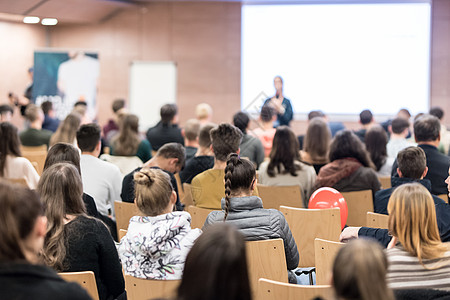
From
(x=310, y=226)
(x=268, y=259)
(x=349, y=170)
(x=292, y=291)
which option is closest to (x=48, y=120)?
(x=349, y=170)

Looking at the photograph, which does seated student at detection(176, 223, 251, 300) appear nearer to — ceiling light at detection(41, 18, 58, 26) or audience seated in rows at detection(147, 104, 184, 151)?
audience seated in rows at detection(147, 104, 184, 151)

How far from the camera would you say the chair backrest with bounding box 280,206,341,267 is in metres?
4.04

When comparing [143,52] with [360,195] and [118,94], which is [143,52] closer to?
[118,94]

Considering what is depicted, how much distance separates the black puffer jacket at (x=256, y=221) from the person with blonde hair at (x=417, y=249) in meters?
0.90

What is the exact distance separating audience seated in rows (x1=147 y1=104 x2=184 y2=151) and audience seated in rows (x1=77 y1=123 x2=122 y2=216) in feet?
7.87

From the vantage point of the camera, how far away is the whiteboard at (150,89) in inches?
452

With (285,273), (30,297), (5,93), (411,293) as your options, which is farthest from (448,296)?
(5,93)

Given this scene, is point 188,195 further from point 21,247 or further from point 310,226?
point 21,247

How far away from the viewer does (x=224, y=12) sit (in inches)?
460

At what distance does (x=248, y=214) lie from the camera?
332 cm

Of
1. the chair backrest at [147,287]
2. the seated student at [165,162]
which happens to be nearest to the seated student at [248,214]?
the chair backrest at [147,287]

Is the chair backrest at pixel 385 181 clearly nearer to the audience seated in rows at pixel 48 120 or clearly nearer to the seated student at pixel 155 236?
the seated student at pixel 155 236

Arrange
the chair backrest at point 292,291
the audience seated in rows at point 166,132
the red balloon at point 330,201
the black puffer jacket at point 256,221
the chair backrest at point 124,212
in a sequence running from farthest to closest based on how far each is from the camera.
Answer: the audience seated in rows at point 166,132
the red balloon at point 330,201
the chair backrest at point 124,212
the black puffer jacket at point 256,221
the chair backrest at point 292,291

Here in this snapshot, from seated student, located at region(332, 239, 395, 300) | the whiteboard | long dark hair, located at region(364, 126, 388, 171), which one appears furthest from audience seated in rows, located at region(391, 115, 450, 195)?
the whiteboard
